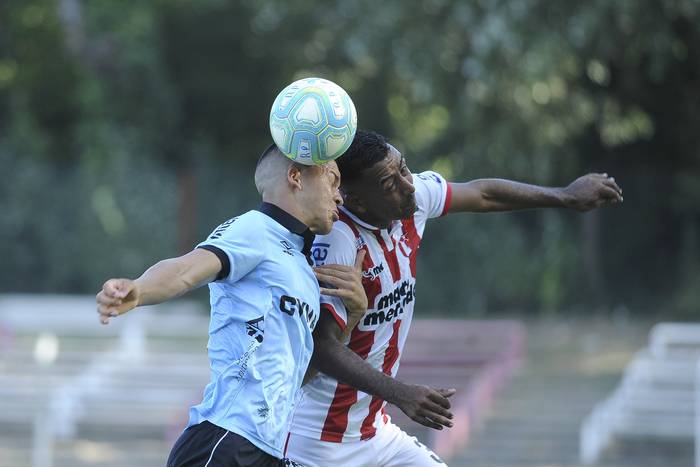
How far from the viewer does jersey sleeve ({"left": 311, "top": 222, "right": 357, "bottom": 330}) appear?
14.3ft

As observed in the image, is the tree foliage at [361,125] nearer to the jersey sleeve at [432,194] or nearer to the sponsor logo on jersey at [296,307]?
the jersey sleeve at [432,194]

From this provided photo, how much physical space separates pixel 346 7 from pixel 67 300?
6.73 m

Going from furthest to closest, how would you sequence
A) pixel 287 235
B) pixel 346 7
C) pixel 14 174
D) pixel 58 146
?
pixel 58 146, pixel 14 174, pixel 346 7, pixel 287 235

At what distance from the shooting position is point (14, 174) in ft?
71.5

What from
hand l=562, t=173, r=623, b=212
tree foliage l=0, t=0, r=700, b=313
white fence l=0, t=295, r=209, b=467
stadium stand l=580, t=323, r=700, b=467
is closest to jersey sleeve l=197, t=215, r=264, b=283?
hand l=562, t=173, r=623, b=212

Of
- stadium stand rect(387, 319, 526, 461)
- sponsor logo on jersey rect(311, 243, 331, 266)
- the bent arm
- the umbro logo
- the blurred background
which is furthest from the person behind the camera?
the blurred background

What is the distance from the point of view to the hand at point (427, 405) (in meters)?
4.14

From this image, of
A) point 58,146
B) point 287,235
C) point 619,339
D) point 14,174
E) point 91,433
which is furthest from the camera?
point 58,146

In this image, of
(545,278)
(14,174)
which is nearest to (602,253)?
(545,278)

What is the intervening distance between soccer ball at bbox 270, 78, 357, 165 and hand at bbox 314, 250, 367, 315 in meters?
0.43

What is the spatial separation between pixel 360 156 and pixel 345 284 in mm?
501

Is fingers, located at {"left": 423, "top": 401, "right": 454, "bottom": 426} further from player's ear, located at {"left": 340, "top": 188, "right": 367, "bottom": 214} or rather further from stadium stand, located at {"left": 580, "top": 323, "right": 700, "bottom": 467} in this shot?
stadium stand, located at {"left": 580, "top": 323, "right": 700, "bottom": 467}

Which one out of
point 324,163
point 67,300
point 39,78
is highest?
point 39,78

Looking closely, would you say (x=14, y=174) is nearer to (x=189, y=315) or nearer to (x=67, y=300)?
(x=67, y=300)
